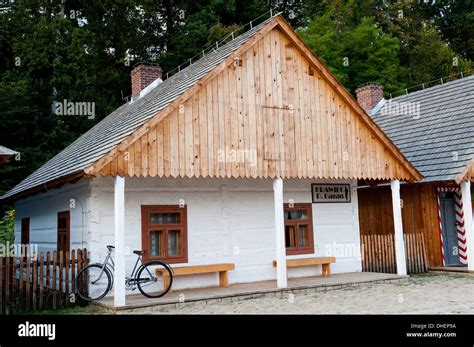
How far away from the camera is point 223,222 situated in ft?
44.8

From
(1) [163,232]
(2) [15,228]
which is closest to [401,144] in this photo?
(1) [163,232]

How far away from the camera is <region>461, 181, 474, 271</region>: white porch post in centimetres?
1592

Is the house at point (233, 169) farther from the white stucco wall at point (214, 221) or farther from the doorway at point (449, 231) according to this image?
the doorway at point (449, 231)

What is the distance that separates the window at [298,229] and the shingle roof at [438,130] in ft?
14.2

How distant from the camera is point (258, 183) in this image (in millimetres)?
14312

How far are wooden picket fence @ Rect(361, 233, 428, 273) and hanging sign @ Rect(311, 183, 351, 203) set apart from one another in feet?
4.73

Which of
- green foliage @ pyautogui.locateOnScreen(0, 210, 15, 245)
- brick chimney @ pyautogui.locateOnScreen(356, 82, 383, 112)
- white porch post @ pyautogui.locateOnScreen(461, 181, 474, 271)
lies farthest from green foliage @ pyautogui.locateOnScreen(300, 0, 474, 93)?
green foliage @ pyautogui.locateOnScreen(0, 210, 15, 245)

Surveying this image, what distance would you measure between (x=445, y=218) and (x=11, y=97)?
20.1 meters

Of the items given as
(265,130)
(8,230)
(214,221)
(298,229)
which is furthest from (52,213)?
(8,230)

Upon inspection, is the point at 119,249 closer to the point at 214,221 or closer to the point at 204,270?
the point at 204,270

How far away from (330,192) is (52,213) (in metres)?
7.97

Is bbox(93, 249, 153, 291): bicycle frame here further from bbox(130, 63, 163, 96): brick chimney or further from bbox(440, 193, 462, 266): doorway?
bbox(440, 193, 462, 266): doorway

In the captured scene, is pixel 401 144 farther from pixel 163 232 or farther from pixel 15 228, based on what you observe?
pixel 15 228

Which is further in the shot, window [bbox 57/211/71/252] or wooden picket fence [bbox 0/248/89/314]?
window [bbox 57/211/71/252]
